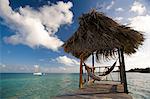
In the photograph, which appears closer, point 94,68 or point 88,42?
point 88,42

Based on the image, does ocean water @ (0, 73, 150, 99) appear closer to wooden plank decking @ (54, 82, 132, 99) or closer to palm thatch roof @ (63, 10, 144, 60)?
wooden plank decking @ (54, 82, 132, 99)

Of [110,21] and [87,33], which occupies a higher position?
[110,21]

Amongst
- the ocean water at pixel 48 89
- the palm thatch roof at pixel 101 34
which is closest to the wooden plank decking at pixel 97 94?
the ocean water at pixel 48 89

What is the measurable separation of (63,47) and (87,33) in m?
1.59

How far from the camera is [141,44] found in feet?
22.5

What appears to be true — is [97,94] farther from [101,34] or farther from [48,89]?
[48,89]

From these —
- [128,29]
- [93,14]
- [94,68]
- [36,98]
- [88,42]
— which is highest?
[93,14]

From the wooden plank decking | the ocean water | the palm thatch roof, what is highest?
the palm thatch roof

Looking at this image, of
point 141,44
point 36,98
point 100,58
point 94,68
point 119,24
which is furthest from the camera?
point 36,98

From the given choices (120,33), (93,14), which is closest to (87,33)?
(93,14)

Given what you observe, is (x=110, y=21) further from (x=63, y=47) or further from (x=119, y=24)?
(x=63, y=47)

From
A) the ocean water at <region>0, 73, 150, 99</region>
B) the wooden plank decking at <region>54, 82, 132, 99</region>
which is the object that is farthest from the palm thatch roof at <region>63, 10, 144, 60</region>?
the ocean water at <region>0, 73, 150, 99</region>

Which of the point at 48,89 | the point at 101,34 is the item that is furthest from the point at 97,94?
the point at 48,89


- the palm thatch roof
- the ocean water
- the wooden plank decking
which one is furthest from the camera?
the ocean water
